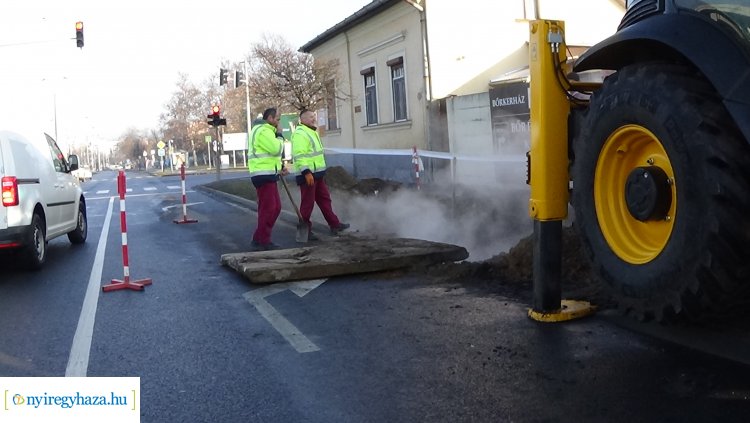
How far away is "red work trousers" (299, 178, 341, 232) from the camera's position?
9688 millimetres

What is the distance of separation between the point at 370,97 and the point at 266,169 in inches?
482

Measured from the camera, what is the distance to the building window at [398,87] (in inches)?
731

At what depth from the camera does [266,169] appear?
30.1 ft

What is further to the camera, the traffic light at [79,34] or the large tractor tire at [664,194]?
the traffic light at [79,34]

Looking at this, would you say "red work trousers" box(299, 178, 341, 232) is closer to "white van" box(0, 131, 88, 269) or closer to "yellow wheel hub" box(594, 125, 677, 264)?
"white van" box(0, 131, 88, 269)

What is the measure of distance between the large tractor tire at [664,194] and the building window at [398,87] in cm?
1465

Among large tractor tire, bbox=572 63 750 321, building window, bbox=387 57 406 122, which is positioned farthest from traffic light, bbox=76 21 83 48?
large tractor tire, bbox=572 63 750 321

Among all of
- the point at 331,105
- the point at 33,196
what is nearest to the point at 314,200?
the point at 33,196

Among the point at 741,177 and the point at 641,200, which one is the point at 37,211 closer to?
the point at 641,200

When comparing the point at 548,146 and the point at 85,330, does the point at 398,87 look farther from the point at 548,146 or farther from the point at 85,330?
the point at 548,146

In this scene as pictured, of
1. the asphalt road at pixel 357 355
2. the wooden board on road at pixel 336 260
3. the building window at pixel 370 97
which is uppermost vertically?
the building window at pixel 370 97

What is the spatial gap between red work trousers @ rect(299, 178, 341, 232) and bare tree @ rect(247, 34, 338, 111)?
411 inches

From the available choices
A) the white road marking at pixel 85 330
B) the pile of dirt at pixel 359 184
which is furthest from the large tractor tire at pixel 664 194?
the pile of dirt at pixel 359 184

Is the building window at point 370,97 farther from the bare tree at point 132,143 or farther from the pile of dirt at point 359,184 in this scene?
the bare tree at point 132,143
